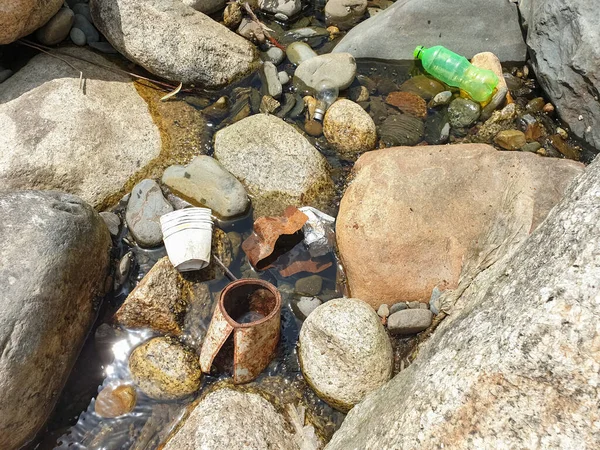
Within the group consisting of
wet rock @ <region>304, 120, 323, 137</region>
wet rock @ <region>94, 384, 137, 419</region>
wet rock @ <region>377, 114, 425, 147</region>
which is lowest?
wet rock @ <region>94, 384, 137, 419</region>

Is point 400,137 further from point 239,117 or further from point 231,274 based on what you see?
point 231,274

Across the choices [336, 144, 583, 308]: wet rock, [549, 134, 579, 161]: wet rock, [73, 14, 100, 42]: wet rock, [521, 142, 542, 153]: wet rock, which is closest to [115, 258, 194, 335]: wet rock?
[336, 144, 583, 308]: wet rock

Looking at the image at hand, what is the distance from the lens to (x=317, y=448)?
10.6ft

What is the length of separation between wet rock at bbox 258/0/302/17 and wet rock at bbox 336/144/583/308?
2.89m

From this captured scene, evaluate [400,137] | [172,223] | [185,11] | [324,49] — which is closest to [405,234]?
[400,137]

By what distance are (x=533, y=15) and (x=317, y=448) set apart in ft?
15.9

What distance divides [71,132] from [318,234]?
233cm

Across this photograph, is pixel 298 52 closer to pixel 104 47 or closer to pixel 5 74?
pixel 104 47

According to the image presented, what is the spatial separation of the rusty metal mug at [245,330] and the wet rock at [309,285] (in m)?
0.37

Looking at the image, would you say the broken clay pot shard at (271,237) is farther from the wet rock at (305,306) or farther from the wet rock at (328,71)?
the wet rock at (328,71)

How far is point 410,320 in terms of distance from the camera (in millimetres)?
3611

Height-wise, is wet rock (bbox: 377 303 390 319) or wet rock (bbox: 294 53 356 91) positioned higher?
wet rock (bbox: 294 53 356 91)

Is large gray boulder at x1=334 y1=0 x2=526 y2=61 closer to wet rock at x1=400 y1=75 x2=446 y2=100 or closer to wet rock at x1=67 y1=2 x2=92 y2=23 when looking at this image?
wet rock at x1=400 y1=75 x2=446 y2=100

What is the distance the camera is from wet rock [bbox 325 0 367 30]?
228 inches
